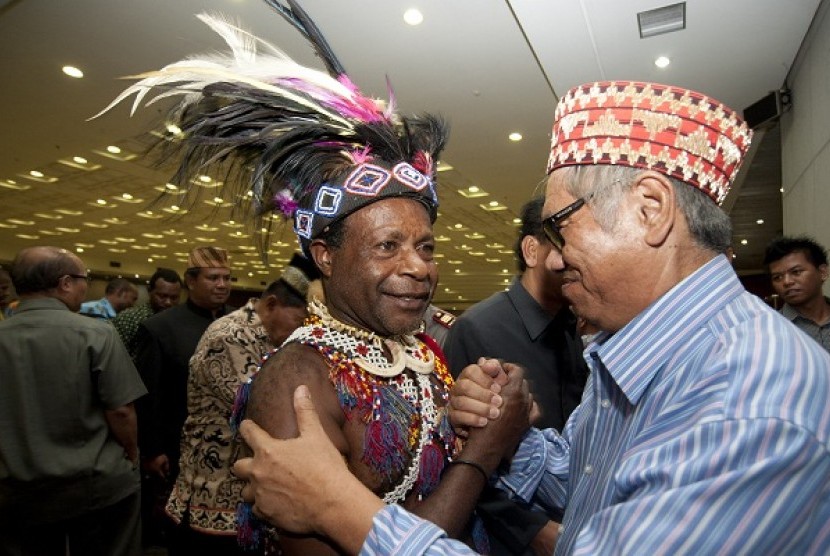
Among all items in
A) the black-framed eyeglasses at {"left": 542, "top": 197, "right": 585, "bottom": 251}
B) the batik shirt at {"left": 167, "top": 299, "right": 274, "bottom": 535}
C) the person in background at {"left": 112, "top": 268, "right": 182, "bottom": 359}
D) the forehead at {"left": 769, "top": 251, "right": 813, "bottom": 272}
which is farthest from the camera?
the person in background at {"left": 112, "top": 268, "right": 182, "bottom": 359}

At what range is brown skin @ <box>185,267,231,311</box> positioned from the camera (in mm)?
4281

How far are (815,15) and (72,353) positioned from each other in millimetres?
6561

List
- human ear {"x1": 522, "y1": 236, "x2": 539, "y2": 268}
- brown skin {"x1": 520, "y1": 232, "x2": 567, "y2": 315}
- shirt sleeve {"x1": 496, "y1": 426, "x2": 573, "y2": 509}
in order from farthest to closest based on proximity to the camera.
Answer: human ear {"x1": 522, "y1": 236, "x2": 539, "y2": 268}
brown skin {"x1": 520, "y1": 232, "x2": 567, "y2": 315}
shirt sleeve {"x1": 496, "y1": 426, "x2": 573, "y2": 509}

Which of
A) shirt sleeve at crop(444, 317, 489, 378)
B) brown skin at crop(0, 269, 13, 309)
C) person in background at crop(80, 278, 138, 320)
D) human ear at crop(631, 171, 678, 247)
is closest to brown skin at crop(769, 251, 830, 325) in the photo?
shirt sleeve at crop(444, 317, 489, 378)

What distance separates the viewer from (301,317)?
10.4 feet

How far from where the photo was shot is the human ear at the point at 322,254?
1518 millimetres

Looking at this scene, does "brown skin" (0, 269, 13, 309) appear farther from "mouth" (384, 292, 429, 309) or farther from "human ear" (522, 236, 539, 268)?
"mouth" (384, 292, 429, 309)

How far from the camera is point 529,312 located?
2.44m

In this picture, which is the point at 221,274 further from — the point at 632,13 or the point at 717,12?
the point at 717,12

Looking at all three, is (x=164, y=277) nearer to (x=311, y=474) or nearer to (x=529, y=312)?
(x=529, y=312)

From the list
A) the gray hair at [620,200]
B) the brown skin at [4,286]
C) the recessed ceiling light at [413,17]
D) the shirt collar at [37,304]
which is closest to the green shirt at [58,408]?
the shirt collar at [37,304]

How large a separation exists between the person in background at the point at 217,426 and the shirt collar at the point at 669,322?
1868 millimetres

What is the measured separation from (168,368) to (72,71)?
455 centimetres

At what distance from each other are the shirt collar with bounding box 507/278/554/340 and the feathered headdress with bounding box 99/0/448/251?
3.29 ft
